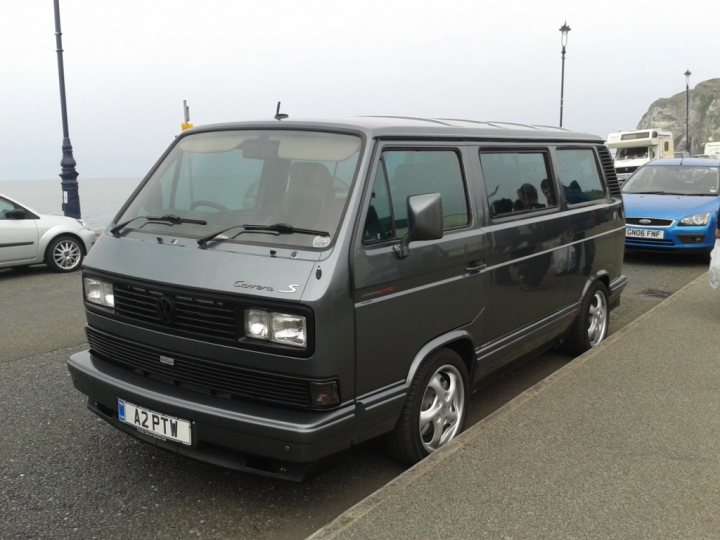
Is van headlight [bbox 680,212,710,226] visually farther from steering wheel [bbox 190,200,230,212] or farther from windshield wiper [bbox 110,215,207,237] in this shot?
windshield wiper [bbox 110,215,207,237]

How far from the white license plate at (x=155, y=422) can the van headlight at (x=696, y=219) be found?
31.2 ft

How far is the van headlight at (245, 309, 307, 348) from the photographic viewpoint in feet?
9.76

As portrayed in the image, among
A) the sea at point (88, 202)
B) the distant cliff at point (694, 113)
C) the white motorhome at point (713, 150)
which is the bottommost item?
the sea at point (88, 202)

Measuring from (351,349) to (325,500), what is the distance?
0.93 metres

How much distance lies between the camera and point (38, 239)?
1026 cm

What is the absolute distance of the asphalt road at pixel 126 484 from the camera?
3186 millimetres

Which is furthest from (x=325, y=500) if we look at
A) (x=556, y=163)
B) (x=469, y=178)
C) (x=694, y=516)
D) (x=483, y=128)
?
(x=556, y=163)

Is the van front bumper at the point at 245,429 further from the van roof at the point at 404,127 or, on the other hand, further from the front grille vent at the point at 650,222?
the front grille vent at the point at 650,222

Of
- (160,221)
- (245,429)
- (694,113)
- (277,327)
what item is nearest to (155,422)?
(245,429)

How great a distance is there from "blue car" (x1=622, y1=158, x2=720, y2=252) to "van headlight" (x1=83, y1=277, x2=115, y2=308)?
9225mm

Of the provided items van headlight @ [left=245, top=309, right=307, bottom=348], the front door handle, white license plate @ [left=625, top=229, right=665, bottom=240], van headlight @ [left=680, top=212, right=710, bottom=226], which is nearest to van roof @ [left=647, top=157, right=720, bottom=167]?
van headlight @ [left=680, top=212, right=710, bottom=226]

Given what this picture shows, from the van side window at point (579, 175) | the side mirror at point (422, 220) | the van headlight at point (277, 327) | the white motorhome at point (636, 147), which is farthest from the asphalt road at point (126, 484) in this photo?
the white motorhome at point (636, 147)

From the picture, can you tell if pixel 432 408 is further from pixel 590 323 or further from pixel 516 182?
pixel 590 323

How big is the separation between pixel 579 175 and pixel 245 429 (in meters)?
3.78
